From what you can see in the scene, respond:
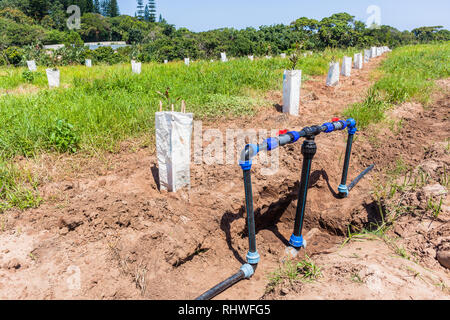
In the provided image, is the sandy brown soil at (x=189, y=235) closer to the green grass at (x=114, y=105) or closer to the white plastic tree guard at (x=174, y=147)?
the white plastic tree guard at (x=174, y=147)

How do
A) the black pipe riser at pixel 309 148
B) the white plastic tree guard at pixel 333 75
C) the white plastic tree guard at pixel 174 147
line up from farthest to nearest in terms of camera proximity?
the white plastic tree guard at pixel 333 75, the white plastic tree guard at pixel 174 147, the black pipe riser at pixel 309 148

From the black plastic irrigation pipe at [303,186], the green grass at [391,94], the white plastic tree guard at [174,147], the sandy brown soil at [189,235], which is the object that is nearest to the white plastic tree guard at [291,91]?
the green grass at [391,94]

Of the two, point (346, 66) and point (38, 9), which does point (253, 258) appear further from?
point (38, 9)

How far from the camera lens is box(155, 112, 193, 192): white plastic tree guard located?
217cm

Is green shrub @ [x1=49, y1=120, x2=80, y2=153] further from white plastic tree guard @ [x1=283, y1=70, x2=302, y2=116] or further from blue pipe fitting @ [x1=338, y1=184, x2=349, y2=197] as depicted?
white plastic tree guard @ [x1=283, y1=70, x2=302, y2=116]

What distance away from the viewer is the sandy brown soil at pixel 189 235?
1.51m

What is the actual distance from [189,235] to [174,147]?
0.67 metres

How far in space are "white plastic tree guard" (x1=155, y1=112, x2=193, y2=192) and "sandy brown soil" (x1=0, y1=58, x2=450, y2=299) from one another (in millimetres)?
112

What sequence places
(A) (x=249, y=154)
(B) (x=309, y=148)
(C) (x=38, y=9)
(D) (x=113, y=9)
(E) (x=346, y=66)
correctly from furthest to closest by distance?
(D) (x=113, y=9), (C) (x=38, y=9), (E) (x=346, y=66), (B) (x=309, y=148), (A) (x=249, y=154)

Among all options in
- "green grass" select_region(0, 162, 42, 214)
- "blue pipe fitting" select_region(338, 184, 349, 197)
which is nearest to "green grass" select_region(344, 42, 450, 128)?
"blue pipe fitting" select_region(338, 184, 349, 197)

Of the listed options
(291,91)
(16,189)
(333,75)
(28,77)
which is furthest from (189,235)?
(28,77)

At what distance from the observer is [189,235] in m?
2.02

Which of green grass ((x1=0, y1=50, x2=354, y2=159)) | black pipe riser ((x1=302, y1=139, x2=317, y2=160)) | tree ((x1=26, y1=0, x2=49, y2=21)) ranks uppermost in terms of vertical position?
tree ((x1=26, y1=0, x2=49, y2=21))

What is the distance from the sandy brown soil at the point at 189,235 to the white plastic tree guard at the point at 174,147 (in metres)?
0.11
